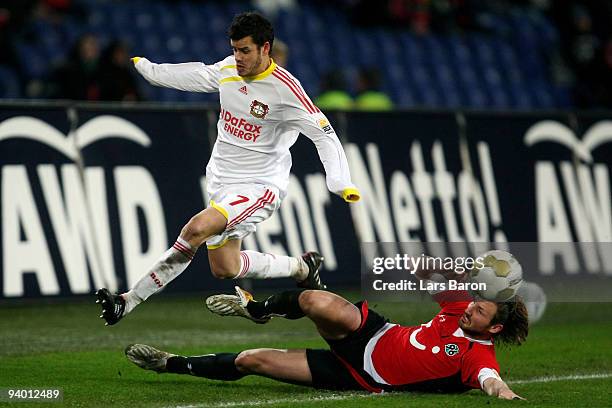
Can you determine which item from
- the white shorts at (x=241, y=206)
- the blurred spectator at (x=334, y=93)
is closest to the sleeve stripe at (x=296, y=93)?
the white shorts at (x=241, y=206)

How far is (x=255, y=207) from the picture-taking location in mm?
8414

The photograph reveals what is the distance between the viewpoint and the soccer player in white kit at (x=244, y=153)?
7809 mm

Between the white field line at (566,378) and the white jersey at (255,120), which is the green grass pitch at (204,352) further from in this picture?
the white jersey at (255,120)

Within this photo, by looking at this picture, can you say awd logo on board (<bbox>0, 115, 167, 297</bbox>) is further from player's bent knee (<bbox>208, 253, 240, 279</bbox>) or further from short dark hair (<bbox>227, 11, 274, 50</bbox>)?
short dark hair (<bbox>227, 11, 274, 50</bbox>)

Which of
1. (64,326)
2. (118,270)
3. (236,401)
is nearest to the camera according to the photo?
(236,401)

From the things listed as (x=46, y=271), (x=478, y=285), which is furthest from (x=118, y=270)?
(x=478, y=285)

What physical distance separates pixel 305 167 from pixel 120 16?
5705 mm

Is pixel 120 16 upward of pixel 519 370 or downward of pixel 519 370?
upward

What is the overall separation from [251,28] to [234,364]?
224cm

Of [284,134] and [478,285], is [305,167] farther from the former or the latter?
[478,285]

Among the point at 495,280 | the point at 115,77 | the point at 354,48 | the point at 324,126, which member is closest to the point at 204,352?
the point at 324,126

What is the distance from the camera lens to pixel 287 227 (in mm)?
11797

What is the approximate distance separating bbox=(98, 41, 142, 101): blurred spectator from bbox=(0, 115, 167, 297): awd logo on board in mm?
2317

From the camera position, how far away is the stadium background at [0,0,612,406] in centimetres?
829
